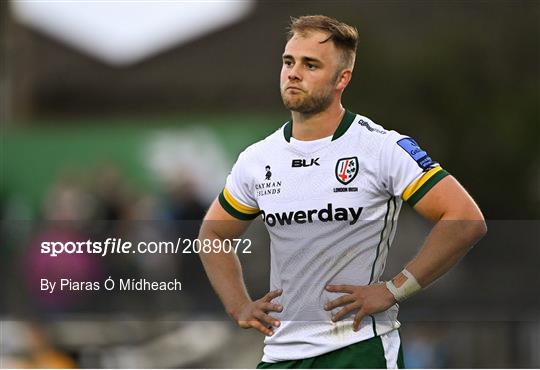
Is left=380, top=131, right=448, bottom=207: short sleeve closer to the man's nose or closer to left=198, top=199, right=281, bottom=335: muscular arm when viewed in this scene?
the man's nose

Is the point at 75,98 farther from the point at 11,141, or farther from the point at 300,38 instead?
the point at 300,38

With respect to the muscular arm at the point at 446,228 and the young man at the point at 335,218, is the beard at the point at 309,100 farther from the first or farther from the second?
the muscular arm at the point at 446,228

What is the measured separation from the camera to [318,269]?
6.82 metres

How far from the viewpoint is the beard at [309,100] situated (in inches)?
270

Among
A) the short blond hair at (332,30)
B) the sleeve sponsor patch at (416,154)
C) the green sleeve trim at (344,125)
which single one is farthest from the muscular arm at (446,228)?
the short blond hair at (332,30)

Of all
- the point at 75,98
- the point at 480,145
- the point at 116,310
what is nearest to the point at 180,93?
the point at 75,98

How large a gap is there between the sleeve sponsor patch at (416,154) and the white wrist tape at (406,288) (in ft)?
1.82

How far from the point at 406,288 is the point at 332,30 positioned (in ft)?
4.64

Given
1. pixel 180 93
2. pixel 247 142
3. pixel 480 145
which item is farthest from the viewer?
pixel 180 93

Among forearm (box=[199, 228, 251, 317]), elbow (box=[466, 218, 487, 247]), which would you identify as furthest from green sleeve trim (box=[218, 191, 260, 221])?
elbow (box=[466, 218, 487, 247])

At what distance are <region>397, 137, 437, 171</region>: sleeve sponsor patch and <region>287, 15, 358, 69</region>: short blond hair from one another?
0.58 m

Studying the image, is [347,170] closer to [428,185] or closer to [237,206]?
[428,185]

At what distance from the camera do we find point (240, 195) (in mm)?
7242

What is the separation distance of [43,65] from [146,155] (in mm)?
23912
